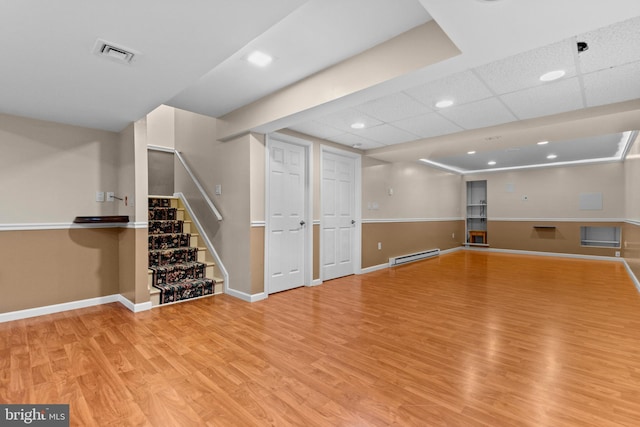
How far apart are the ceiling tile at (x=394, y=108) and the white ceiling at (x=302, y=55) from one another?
24mm

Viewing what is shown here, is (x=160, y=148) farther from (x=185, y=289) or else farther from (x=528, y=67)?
(x=528, y=67)

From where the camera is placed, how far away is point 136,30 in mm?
1852

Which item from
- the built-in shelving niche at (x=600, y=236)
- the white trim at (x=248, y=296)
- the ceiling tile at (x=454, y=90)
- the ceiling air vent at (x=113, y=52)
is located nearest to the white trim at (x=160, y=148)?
the white trim at (x=248, y=296)

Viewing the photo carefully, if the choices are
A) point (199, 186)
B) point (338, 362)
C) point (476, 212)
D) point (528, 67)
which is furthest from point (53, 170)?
point (476, 212)

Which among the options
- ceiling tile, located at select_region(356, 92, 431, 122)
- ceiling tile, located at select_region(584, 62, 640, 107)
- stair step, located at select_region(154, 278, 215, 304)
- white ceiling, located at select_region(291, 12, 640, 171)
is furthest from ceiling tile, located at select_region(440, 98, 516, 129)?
stair step, located at select_region(154, 278, 215, 304)

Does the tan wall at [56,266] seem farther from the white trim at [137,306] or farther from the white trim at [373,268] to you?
the white trim at [373,268]

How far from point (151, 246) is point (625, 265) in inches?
360

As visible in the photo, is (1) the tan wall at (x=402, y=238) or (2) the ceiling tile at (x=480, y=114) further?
(1) the tan wall at (x=402, y=238)

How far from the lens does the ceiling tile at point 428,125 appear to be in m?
3.92

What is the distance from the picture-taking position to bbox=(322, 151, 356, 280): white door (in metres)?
5.11

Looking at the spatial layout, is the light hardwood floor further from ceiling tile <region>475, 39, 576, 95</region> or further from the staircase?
ceiling tile <region>475, 39, 576, 95</region>

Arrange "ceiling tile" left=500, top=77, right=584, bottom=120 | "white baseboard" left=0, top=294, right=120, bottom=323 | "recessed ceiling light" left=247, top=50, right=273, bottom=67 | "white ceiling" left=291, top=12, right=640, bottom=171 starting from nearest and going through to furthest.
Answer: "white ceiling" left=291, top=12, right=640, bottom=171
"recessed ceiling light" left=247, top=50, right=273, bottom=67
"ceiling tile" left=500, top=77, right=584, bottom=120
"white baseboard" left=0, top=294, right=120, bottom=323

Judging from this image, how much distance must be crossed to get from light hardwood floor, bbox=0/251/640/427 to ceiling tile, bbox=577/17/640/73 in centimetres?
A: 237

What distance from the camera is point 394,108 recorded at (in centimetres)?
356
